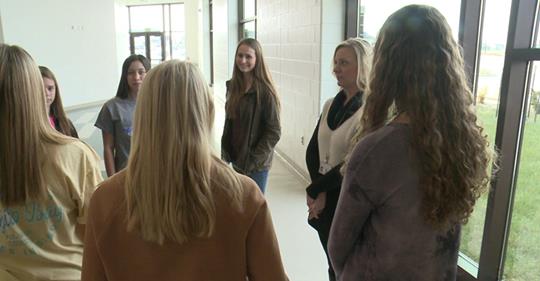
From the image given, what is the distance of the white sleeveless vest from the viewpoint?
5.76ft

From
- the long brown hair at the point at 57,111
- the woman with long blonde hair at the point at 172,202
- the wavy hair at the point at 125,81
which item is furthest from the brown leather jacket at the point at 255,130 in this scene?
the woman with long blonde hair at the point at 172,202

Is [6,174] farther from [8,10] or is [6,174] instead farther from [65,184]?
[8,10]

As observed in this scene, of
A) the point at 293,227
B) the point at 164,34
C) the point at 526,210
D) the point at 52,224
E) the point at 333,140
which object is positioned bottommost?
the point at 293,227

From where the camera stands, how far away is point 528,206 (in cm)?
212

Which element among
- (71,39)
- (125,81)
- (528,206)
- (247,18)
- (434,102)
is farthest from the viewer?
(71,39)

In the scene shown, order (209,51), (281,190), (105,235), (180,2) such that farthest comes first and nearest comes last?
(180,2) → (209,51) → (281,190) → (105,235)

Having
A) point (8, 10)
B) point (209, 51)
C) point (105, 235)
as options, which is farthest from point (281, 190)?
point (209, 51)

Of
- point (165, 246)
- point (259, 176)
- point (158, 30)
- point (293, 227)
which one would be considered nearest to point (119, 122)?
point (259, 176)

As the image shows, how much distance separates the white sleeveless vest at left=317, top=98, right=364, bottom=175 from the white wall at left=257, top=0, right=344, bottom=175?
1974 mm

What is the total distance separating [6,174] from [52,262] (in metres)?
0.30

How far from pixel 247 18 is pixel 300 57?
152 inches

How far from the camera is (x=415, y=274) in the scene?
3.88 feet

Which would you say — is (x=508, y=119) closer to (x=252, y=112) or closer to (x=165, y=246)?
(x=252, y=112)

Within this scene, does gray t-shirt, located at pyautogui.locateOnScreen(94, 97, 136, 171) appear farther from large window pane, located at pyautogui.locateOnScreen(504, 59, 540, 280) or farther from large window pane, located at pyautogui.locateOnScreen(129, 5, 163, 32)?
large window pane, located at pyautogui.locateOnScreen(129, 5, 163, 32)
